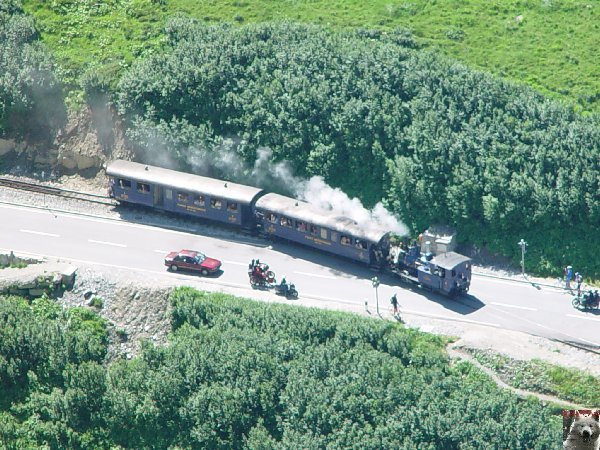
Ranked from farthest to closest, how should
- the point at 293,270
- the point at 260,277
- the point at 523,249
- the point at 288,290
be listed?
the point at 293,270 < the point at 523,249 < the point at 260,277 < the point at 288,290

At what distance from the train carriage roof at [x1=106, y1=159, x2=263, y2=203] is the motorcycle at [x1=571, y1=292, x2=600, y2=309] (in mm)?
22164

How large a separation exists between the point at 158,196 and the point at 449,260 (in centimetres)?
2158

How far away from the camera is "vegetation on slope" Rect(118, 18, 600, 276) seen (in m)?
77.1

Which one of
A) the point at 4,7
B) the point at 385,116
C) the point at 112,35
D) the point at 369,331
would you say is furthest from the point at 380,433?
the point at 4,7

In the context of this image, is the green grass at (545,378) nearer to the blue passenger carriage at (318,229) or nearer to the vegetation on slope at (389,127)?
the vegetation on slope at (389,127)

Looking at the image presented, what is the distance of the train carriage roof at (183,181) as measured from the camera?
79.8m

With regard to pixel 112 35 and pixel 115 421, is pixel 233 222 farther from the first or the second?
pixel 112 35

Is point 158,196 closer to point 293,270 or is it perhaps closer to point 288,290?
point 293,270

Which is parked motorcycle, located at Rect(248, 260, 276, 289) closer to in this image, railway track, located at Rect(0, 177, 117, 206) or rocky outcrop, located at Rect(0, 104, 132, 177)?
railway track, located at Rect(0, 177, 117, 206)

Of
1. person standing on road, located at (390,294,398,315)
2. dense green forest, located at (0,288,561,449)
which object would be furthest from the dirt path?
person standing on road, located at (390,294,398,315)

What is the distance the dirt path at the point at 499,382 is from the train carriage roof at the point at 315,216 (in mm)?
9453

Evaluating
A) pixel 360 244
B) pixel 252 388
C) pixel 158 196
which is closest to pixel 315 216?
pixel 360 244

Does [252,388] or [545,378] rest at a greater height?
[545,378]

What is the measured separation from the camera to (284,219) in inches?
3063
